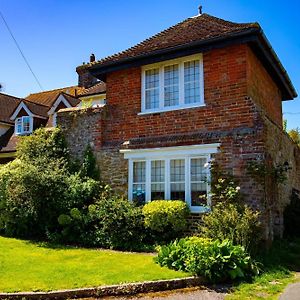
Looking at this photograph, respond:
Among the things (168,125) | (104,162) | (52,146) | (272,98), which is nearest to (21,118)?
(52,146)

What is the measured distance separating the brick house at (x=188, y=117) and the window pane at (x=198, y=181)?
34 mm

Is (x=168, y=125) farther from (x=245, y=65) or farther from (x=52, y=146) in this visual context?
(x=52, y=146)

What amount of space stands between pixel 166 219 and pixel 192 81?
16.3ft

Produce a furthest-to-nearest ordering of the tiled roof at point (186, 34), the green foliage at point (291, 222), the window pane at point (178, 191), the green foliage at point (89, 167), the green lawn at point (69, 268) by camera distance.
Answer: the green foliage at point (89, 167), the green foliage at point (291, 222), the window pane at point (178, 191), the tiled roof at point (186, 34), the green lawn at point (69, 268)

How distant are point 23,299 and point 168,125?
7.99 meters

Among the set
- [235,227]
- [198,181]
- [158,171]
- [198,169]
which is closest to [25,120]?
[158,171]

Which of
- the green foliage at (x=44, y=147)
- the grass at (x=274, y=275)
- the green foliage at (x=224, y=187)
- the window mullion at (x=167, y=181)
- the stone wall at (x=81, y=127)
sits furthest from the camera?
the green foliage at (x=44, y=147)

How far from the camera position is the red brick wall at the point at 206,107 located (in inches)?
458

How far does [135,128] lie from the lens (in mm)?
13508

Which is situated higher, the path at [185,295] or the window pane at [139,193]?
the window pane at [139,193]

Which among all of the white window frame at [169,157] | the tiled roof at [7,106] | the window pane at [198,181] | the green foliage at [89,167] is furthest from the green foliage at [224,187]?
the tiled roof at [7,106]

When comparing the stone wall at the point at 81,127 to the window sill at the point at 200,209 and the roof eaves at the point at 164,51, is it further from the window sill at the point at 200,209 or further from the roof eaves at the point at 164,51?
the window sill at the point at 200,209

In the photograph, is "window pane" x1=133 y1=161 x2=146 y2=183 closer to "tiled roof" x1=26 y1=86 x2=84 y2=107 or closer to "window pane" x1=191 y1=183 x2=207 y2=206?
"window pane" x1=191 y1=183 x2=207 y2=206

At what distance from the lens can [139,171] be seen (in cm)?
1309
